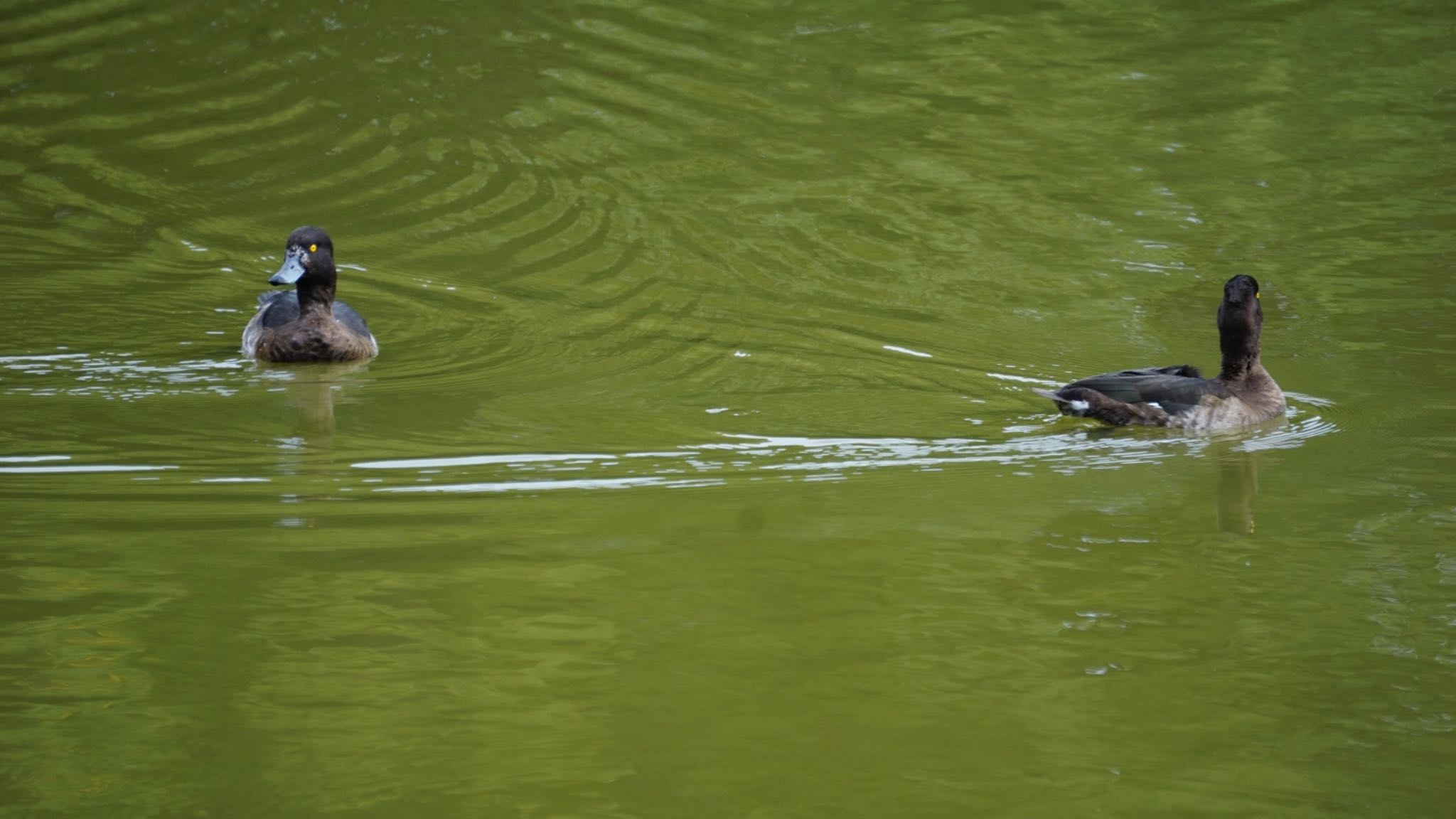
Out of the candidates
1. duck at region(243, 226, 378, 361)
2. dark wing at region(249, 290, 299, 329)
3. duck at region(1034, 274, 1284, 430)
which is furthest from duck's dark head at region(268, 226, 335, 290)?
duck at region(1034, 274, 1284, 430)

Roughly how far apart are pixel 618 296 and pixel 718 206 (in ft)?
8.81

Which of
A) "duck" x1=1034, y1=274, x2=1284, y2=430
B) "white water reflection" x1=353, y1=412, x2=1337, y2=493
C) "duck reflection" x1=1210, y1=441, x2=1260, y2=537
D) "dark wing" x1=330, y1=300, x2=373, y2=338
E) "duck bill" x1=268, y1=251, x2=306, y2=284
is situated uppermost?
"duck bill" x1=268, y1=251, x2=306, y2=284

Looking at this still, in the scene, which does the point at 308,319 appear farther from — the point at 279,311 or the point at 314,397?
the point at 314,397

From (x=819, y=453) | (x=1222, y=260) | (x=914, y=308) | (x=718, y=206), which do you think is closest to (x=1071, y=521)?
(x=819, y=453)

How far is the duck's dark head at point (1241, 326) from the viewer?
11195mm

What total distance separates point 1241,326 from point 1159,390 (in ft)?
2.92

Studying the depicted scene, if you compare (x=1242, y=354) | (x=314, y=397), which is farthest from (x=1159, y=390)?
(x=314, y=397)

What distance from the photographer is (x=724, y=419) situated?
10.7 m

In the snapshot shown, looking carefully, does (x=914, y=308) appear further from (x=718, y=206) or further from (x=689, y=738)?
(x=689, y=738)

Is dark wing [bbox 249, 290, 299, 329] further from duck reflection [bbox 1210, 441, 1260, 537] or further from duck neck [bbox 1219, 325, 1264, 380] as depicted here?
duck reflection [bbox 1210, 441, 1260, 537]

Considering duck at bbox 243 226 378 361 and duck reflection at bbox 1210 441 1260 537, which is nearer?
duck reflection at bbox 1210 441 1260 537

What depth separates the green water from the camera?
5961 mm

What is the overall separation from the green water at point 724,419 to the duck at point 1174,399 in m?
0.18

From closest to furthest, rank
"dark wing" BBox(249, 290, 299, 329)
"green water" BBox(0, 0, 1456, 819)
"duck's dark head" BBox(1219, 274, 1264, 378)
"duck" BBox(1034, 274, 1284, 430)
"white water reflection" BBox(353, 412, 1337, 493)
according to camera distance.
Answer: "green water" BBox(0, 0, 1456, 819), "white water reflection" BBox(353, 412, 1337, 493), "duck" BBox(1034, 274, 1284, 430), "duck's dark head" BBox(1219, 274, 1264, 378), "dark wing" BBox(249, 290, 299, 329)
